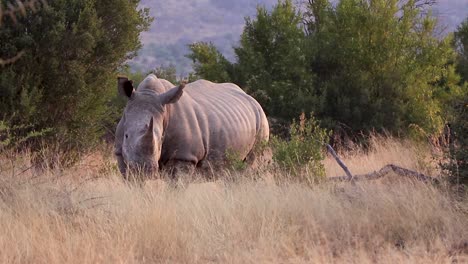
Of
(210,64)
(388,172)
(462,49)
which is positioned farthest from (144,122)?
(462,49)

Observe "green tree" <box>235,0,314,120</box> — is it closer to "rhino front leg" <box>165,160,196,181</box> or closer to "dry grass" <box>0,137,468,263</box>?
"rhino front leg" <box>165,160,196,181</box>

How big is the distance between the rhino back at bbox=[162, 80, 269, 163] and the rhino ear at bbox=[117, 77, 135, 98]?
55 centimetres

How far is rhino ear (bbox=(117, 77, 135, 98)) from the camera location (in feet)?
27.4

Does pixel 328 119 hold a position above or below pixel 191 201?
below

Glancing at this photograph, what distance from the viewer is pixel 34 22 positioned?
37.4 feet

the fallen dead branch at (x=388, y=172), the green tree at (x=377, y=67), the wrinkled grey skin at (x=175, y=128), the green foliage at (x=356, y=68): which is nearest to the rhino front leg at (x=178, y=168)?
the wrinkled grey skin at (x=175, y=128)

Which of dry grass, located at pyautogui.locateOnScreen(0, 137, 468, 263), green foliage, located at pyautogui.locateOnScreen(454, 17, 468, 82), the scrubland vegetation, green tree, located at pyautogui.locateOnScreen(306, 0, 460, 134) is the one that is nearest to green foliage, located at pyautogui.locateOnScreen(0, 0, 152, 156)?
the scrubland vegetation

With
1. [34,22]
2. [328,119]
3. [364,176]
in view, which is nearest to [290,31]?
[328,119]

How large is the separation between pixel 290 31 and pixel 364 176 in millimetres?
9529

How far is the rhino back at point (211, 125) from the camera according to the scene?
28.2 feet

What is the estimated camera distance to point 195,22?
4678 inches

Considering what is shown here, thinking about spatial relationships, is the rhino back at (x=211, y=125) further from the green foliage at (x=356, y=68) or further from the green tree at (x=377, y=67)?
the green tree at (x=377, y=67)

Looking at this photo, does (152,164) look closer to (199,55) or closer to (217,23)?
(199,55)

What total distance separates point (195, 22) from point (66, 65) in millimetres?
108312
